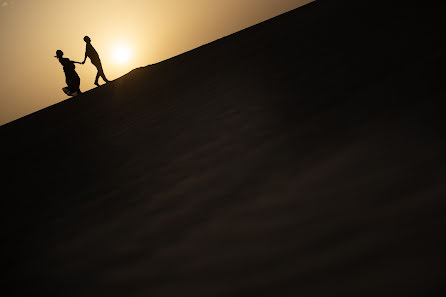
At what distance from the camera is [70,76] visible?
7.17 metres

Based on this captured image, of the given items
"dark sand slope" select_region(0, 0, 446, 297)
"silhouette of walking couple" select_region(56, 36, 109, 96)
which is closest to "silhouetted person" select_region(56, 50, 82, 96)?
"silhouette of walking couple" select_region(56, 36, 109, 96)

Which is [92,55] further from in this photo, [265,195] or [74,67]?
[265,195]

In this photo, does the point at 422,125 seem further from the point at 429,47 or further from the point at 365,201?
the point at 429,47

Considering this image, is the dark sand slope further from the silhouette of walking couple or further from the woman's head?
the silhouette of walking couple

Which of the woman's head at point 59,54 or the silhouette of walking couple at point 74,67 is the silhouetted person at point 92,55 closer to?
the silhouette of walking couple at point 74,67

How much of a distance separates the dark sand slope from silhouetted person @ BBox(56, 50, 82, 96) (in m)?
4.52

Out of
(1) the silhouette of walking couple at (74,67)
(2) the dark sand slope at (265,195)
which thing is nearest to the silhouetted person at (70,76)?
(1) the silhouette of walking couple at (74,67)

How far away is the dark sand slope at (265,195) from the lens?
2.91ft

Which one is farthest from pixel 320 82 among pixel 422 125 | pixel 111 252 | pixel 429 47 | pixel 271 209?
pixel 111 252

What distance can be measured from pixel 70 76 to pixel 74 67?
23 cm


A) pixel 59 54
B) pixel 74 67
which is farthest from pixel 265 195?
pixel 74 67

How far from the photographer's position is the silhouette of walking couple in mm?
6887

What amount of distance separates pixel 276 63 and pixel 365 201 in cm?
330

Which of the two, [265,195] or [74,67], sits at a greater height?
[74,67]
